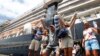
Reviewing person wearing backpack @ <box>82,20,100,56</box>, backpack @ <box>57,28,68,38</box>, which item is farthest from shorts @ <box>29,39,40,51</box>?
person wearing backpack @ <box>82,20,100,56</box>

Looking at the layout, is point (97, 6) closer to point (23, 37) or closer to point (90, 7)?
point (90, 7)

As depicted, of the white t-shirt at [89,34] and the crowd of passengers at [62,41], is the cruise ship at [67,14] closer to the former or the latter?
the crowd of passengers at [62,41]

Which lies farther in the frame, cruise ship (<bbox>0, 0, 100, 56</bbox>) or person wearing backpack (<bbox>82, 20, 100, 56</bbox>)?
cruise ship (<bbox>0, 0, 100, 56</bbox>)

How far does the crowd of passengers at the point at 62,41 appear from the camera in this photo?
4.16 metres

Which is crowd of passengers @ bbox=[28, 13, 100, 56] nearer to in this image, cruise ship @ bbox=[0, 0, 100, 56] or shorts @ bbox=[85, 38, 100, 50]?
shorts @ bbox=[85, 38, 100, 50]

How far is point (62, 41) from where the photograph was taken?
4176 mm

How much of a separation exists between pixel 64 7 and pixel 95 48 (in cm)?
482

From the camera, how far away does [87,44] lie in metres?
4.27

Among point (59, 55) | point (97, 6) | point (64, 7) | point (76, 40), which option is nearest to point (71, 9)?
point (64, 7)

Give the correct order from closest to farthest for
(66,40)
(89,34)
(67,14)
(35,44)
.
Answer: (66,40) < (89,34) < (35,44) < (67,14)

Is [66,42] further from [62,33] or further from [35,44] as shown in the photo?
[35,44]

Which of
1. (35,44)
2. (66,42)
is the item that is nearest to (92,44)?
(66,42)

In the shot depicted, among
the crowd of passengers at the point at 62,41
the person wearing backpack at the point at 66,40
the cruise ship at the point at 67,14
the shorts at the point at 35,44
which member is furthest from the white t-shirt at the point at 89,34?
the shorts at the point at 35,44

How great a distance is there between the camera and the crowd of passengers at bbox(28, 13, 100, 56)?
4160 millimetres
